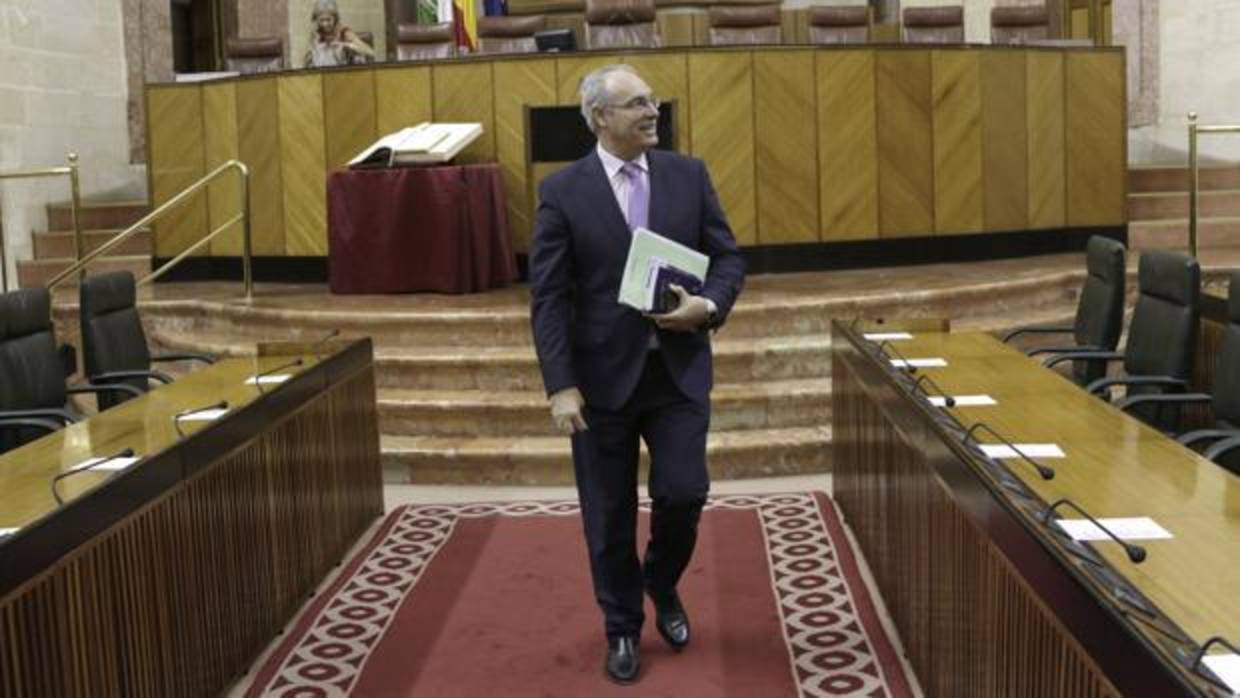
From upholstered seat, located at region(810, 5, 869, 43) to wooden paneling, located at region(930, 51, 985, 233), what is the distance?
1.80 metres

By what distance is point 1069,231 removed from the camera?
1007 cm

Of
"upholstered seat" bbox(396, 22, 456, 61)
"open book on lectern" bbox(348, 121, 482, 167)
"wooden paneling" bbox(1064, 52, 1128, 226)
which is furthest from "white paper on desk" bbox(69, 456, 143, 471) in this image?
"upholstered seat" bbox(396, 22, 456, 61)

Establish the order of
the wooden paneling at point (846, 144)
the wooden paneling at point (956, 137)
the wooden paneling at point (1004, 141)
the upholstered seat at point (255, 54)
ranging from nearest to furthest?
the wooden paneling at point (846, 144) → the wooden paneling at point (956, 137) → the wooden paneling at point (1004, 141) → the upholstered seat at point (255, 54)

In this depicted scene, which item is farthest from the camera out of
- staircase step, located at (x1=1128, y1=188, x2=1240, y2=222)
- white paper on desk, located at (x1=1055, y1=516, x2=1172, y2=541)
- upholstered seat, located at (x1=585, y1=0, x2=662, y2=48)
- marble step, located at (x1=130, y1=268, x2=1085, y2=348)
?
staircase step, located at (x1=1128, y1=188, x2=1240, y2=222)

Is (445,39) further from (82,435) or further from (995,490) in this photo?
(995,490)

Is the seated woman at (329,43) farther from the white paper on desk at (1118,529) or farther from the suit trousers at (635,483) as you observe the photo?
the white paper on desk at (1118,529)

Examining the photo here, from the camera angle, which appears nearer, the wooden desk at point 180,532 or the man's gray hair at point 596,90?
the wooden desk at point 180,532

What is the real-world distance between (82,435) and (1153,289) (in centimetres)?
324

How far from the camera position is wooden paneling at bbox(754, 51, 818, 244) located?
29.9 feet

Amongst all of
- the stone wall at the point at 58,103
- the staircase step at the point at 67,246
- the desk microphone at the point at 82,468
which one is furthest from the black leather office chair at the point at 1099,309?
the stone wall at the point at 58,103

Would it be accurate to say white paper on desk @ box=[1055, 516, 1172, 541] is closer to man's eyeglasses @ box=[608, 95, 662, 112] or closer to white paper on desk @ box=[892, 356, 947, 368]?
man's eyeglasses @ box=[608, 95, 662, 112]

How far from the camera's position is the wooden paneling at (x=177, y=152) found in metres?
10.2

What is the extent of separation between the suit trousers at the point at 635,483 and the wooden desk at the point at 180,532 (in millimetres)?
931

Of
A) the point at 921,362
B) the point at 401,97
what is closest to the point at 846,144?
the point at 401,97
